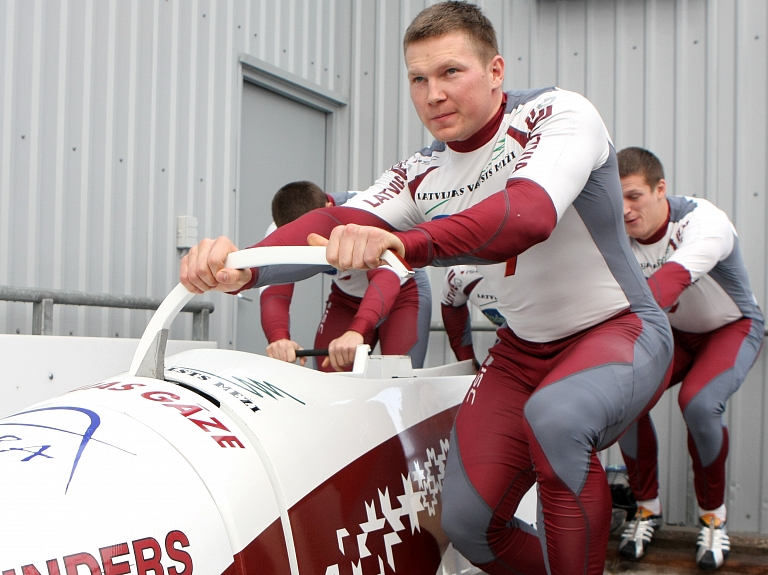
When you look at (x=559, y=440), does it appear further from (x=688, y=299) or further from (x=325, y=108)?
(x=325, y=108)

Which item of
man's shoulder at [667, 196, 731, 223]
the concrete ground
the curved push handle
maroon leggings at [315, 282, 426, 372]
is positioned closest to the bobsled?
the curved push handle

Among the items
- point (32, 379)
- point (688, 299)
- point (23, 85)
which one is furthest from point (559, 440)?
point (23, 85)

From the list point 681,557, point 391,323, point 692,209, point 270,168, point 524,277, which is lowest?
point 681,557

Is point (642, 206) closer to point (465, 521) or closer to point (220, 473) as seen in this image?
point (465, 521)

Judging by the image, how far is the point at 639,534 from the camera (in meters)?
2.78

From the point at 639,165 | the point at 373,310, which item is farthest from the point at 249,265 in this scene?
the point at 639,165

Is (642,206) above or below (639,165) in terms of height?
below

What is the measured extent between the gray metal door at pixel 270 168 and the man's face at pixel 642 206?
2137 millimetres

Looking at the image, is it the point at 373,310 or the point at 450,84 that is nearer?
the point at 450,84

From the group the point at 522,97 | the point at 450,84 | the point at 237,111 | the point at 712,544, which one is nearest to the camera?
the point at 450,84

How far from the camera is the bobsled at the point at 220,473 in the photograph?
0.92 metres

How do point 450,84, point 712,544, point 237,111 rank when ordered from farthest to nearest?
point 237,111 < point 712,544 < point 450,84

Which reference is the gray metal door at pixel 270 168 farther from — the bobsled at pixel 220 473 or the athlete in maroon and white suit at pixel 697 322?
the bobsled at pixel 220 473

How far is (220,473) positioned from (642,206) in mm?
2295
